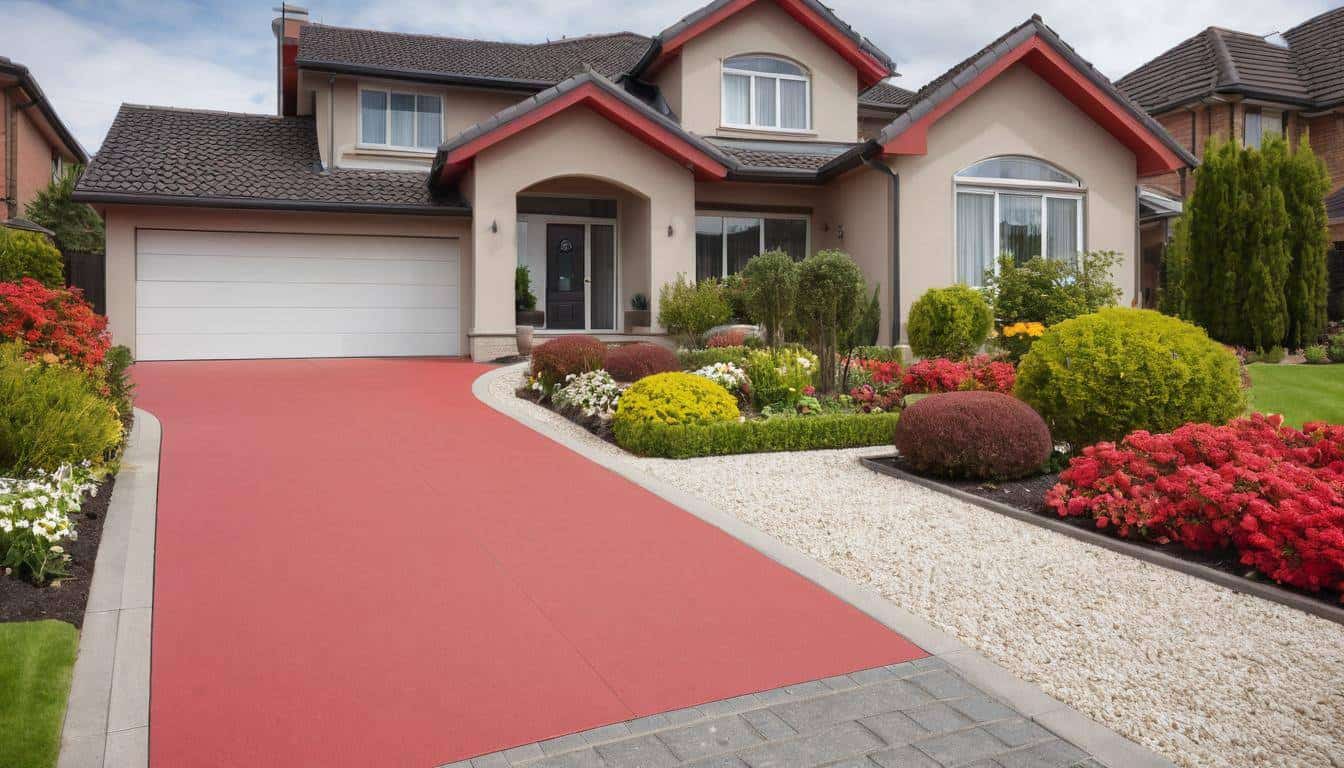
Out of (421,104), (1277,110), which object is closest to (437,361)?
(421,104)

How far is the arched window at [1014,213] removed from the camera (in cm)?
1708

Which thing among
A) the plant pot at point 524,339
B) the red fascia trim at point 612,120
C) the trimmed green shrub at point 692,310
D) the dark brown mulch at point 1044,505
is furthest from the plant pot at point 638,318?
the dark brown mulch at point 1044,505

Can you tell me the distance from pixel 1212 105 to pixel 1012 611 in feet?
81.7

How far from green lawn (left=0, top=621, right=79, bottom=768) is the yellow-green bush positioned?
5.74m

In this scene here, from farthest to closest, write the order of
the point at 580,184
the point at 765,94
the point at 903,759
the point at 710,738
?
the point at 765,94
the point at 580,184
the point at 710,738
the point at 903,759

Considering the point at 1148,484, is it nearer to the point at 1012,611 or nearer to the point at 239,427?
the point at 1012,611

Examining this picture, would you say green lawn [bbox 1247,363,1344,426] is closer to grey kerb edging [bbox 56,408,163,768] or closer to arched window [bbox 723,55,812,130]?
arched window [bbox 723,55,812,130]

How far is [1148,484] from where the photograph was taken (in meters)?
6.47

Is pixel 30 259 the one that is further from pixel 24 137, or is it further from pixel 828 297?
pixel 24 137

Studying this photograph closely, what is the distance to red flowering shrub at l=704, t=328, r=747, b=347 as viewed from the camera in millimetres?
15750

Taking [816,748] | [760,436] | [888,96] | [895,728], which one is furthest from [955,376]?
[888,96]

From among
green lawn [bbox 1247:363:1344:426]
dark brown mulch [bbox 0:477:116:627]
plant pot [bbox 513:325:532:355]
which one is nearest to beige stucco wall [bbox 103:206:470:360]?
plant pot [bbox 513:325:532:355]

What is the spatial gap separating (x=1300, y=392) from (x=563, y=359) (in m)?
9.75

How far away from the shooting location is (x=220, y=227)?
55.8ft
